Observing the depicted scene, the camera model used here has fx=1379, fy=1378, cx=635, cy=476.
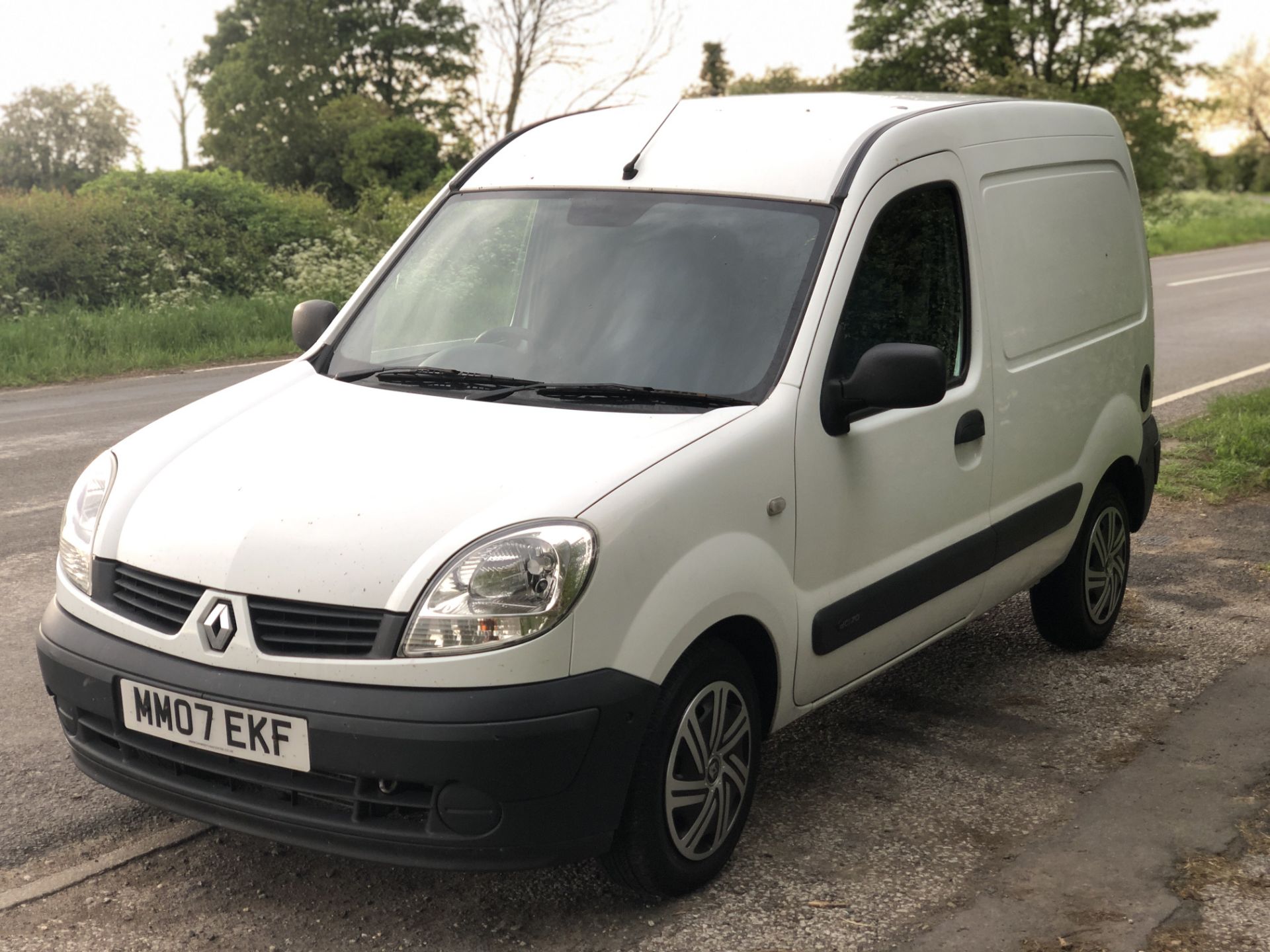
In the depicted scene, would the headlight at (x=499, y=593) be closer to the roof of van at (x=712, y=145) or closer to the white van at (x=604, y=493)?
the white van at (x=604, y=493)

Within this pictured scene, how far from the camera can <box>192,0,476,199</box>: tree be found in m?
54.5

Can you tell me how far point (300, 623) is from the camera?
→ 2953mm

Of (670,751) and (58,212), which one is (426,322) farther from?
(58,212)

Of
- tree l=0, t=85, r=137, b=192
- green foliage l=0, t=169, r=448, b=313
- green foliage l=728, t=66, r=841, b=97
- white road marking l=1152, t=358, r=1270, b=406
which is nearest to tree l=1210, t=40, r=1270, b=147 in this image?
green foliage l=728, t=66, r=841, b=97

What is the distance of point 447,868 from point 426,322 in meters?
1.84

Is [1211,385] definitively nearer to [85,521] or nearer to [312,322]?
[312,322]

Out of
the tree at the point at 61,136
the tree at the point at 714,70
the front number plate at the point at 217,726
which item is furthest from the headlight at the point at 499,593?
the tree at the point at 714,70

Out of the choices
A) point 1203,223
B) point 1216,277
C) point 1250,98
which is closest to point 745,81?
point 1250,98

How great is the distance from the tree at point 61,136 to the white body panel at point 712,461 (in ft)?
180

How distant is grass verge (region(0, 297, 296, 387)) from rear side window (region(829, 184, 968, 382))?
1139cm

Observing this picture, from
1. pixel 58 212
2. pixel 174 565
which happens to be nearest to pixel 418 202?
pixel 58 212

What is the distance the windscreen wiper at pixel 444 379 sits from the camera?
3744 mm

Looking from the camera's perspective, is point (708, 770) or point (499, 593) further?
point (708, 770)

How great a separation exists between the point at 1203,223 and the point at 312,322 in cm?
3935
